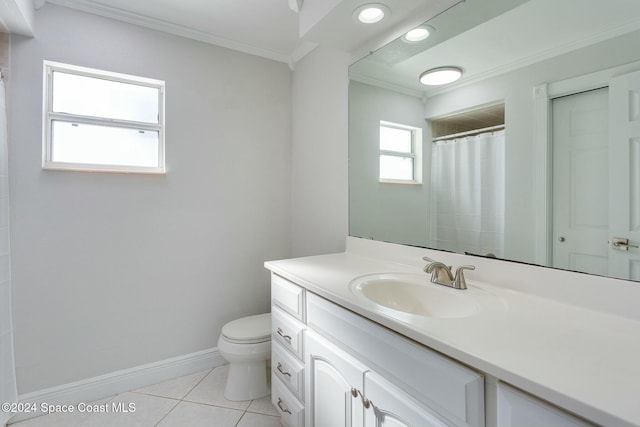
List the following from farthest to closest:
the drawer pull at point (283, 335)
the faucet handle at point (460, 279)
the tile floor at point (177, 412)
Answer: the tile floor at point (177, 412)
the drawer pull at point (283, 335)
the faucet handle at point (460, 279)

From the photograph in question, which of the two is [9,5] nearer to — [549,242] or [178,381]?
[178,381]

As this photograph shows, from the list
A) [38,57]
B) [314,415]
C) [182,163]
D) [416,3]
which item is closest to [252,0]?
[416,3]

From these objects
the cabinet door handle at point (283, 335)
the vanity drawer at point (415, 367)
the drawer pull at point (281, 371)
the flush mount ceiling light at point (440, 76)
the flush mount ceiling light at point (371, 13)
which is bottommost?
the drawer pull at point (281, 371)

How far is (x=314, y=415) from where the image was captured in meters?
1.28

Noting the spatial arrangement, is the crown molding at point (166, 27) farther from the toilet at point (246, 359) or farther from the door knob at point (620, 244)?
the door knob at point (620, 244)

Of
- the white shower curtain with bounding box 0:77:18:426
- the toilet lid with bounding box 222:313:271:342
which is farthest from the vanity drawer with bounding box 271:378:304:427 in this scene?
the white shower curtain with bounding box 0:77:18:426

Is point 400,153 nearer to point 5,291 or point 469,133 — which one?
point 469,133

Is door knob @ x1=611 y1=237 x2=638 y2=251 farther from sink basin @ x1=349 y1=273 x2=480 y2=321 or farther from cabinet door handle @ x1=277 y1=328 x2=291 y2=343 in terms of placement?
cabinet door handle @ x1=277 y1=328 x2=291 y2=343

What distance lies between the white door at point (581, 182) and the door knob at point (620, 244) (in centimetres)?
2

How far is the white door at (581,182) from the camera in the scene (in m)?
0.90

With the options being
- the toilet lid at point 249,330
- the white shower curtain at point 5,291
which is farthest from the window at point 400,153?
the white shower curtain at point 5,291

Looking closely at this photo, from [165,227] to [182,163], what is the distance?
464mm

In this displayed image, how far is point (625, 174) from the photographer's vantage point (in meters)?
0.85

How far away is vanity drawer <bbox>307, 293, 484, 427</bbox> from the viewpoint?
0.67 m
